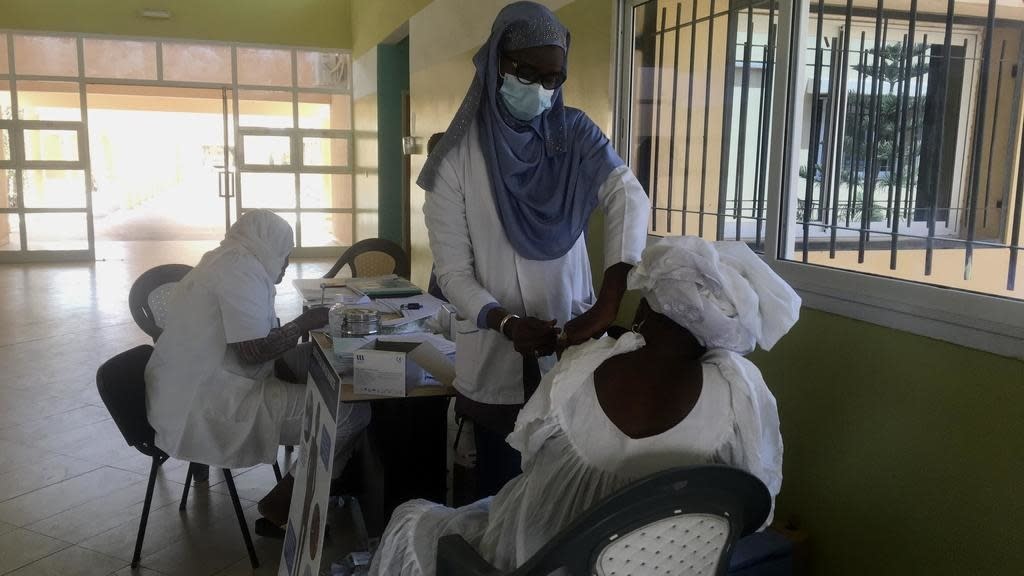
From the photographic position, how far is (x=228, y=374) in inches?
106

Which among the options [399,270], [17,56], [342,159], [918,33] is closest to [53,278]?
[17,56]

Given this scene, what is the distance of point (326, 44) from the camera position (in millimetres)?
10320

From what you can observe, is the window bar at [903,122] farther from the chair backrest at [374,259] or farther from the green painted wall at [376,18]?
the green painted wall at [376,18]

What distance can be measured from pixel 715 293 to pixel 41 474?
10.5ft

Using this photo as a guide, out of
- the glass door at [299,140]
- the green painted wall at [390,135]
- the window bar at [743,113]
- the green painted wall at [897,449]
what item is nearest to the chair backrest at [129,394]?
the green painted wall at [897,449]

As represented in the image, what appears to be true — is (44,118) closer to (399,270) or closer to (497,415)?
(399,270)

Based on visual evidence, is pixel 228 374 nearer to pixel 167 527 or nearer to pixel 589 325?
pixel 167 527

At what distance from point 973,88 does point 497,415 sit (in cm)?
138

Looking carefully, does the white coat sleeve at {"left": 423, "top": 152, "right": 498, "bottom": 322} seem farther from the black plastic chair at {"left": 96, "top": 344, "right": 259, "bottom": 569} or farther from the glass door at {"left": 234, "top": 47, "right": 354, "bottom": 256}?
the glass door at {"left": 234, "top": 47, "right": 354, "bottom": 256}

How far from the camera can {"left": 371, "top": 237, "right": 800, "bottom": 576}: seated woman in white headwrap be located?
135 centimetres

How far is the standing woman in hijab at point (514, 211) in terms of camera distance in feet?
6.09

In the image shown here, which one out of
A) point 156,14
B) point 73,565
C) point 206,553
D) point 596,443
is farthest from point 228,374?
point 156,14

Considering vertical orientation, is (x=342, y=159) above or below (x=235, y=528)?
above

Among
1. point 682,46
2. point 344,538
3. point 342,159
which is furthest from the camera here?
point 342,159
